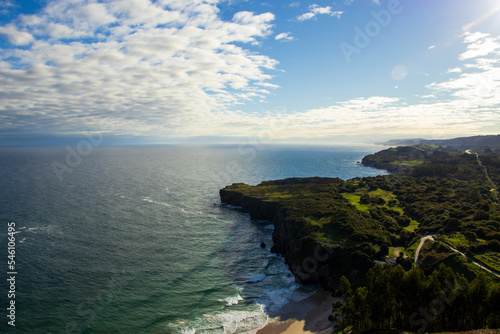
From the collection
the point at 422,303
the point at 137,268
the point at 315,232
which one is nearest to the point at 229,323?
the point at 137,268

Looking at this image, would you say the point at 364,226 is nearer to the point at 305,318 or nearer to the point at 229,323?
the point at 305,318

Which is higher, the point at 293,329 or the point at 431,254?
the point at 431,254

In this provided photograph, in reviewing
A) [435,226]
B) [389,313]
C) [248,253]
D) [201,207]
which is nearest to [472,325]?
[389,313]

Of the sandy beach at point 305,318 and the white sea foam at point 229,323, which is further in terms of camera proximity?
the sandy beach at point 305,318

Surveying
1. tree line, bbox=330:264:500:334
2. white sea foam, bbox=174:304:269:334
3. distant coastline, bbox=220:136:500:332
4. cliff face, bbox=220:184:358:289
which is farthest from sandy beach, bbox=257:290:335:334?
tree line, bbox=330:264:500:334

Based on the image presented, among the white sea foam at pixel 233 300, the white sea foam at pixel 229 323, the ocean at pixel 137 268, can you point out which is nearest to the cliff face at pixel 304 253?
the ocean at pixel 137 268

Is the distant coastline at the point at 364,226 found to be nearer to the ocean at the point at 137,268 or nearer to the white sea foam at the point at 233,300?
the ocean at the point at 137,268

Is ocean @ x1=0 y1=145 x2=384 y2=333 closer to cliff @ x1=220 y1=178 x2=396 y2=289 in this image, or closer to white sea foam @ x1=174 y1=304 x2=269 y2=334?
white sea foam @ x1=174 y1=304 x2=269 y2=334

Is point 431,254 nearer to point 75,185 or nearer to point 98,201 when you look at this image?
point 98,201
